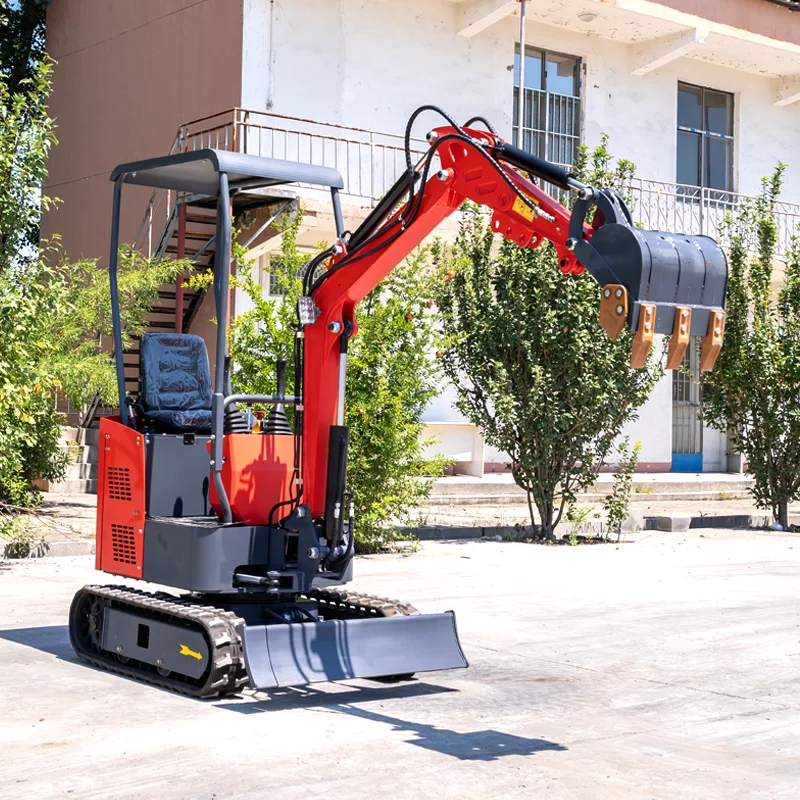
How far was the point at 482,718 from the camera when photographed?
6730 millimetres

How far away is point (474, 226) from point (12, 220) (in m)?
6.38

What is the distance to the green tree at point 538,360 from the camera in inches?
610

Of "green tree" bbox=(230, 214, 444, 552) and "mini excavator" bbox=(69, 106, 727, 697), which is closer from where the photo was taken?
"mini excavator" bbox=(69, 106, 727, 697)

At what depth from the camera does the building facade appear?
820 inches

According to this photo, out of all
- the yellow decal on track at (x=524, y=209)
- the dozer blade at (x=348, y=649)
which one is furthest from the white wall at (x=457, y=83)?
the dozer blade at (x=348, y=649)

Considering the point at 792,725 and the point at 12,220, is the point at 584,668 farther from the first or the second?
the point at 12,220

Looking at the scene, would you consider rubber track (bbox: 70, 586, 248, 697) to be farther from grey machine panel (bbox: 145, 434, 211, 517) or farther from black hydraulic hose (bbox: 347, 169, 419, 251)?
black hydraulic hose (bbox: 347, 169, 419, 251)

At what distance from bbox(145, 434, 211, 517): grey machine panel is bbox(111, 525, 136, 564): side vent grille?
0.23m

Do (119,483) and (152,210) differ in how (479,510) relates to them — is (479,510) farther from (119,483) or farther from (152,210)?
(119,483)

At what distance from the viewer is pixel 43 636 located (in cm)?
886

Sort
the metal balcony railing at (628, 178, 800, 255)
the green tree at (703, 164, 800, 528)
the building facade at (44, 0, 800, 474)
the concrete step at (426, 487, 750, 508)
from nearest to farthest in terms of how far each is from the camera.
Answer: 1. the green tree at (703, 164, 800, 528)
2. the concrete step at (426, 487, 750, 508)
3. the building facade at (44, 0, 800, 474)
4. the metal balcony railing at (628, 178, 800, 255)

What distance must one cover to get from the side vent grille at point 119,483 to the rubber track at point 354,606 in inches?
52.3

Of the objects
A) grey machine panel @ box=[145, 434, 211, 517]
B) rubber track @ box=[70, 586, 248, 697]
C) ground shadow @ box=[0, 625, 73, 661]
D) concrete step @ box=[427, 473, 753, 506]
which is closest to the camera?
rubber track @ box=[70, 586, 248, 697]

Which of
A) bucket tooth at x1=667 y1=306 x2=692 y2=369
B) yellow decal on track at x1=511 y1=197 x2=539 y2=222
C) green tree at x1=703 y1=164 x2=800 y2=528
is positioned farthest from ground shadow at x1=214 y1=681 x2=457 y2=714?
green tree at x1=703 y1=164 x2=800 y2=528
